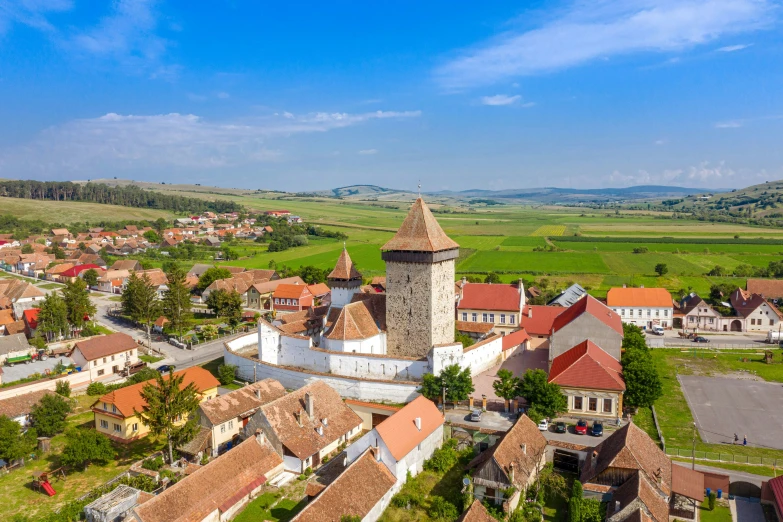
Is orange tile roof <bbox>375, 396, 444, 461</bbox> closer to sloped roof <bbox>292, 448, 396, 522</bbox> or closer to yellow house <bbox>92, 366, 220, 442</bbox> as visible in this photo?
sloped roof <bbox>292, 448, 396, 522</bbox>

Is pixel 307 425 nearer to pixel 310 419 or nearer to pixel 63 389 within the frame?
pixel 310 419

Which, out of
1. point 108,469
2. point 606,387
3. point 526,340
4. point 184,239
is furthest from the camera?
point 184,239

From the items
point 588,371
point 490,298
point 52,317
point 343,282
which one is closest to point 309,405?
point 343,282

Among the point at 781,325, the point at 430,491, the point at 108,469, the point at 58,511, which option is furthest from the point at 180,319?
the point at 781,325

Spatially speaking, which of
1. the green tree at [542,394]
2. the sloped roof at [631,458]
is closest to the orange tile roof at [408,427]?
the green tree at [542,394]

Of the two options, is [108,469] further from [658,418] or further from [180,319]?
[658,418]

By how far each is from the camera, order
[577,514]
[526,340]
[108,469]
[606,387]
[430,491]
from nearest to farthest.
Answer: [577,514] < [430,491] < [108,469] < [606,387] < [526,340]

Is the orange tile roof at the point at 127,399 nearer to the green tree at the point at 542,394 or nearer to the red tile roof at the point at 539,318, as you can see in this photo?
the green tree at the point at 542,394
